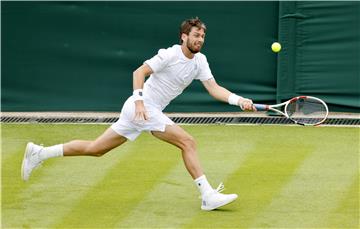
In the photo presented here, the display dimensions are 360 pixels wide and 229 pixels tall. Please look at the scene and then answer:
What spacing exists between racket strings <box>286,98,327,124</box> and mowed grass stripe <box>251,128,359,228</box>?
0.54 metres

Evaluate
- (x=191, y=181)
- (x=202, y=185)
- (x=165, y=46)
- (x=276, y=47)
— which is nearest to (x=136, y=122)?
(x=202, y=185)

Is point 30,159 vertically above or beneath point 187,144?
beneath

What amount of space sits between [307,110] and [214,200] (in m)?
1.42

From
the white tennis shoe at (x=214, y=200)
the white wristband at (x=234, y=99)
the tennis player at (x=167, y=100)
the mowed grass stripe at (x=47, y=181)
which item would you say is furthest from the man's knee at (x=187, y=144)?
the mowed grass stripe at (x=47, y=181)

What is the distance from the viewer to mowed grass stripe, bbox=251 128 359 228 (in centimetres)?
774

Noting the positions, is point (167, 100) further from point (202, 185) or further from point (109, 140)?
point (202, 185)

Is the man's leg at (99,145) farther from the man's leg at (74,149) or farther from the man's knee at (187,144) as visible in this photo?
the man's knee at (187,144)

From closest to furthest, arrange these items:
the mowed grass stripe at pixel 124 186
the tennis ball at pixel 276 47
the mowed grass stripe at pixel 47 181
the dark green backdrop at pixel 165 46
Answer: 1. the mowed grass stripe at pixel 124 186
2. the mowed grass stripe at pixel 47 181
3. the tennis ball at pixel 276 47
4. the dark green backdrop at pixel 165 46

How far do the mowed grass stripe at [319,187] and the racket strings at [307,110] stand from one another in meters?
0.54

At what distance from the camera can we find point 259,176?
364 inches

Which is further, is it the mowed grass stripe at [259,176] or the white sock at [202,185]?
the white sock at [202,185]

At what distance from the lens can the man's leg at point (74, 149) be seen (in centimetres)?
827

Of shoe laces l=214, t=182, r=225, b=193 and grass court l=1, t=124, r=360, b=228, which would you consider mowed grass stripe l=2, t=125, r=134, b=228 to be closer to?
grass court l=1, t=124, r=360, b=228

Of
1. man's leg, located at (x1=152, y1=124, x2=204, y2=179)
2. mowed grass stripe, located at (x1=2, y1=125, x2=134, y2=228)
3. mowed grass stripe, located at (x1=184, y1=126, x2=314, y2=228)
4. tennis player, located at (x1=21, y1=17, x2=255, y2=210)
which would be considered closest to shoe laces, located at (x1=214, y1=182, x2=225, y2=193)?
tennis player, located at (x1=21, y1=17, x2=255, y2=210)
